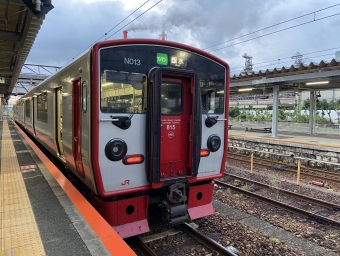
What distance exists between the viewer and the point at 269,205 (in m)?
6.82

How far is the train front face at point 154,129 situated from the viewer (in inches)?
146

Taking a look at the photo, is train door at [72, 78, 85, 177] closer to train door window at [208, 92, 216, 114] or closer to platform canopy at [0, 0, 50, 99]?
train door window at [208, 92, 216, 114]

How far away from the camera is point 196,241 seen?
4410mm

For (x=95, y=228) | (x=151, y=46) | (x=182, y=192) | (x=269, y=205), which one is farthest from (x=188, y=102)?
(x=269, y=205)

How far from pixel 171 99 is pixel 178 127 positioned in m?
0.47

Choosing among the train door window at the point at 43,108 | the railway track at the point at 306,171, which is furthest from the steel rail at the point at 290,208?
the train door window at the point at 43,108

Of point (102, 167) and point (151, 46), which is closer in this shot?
point (102, 167)

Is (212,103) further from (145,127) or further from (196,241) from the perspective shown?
(196,241)

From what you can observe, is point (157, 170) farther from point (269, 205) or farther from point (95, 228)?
point (269, 205)

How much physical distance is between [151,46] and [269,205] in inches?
201

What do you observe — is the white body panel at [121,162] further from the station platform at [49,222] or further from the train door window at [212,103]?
the train door window at [212,103]

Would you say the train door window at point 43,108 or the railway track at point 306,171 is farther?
Answer: the railway track at point 306,171

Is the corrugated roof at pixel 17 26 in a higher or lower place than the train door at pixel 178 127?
higher

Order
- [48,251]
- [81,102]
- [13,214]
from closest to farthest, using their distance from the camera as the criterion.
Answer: [48,251]
[13,214]
[81,102]
